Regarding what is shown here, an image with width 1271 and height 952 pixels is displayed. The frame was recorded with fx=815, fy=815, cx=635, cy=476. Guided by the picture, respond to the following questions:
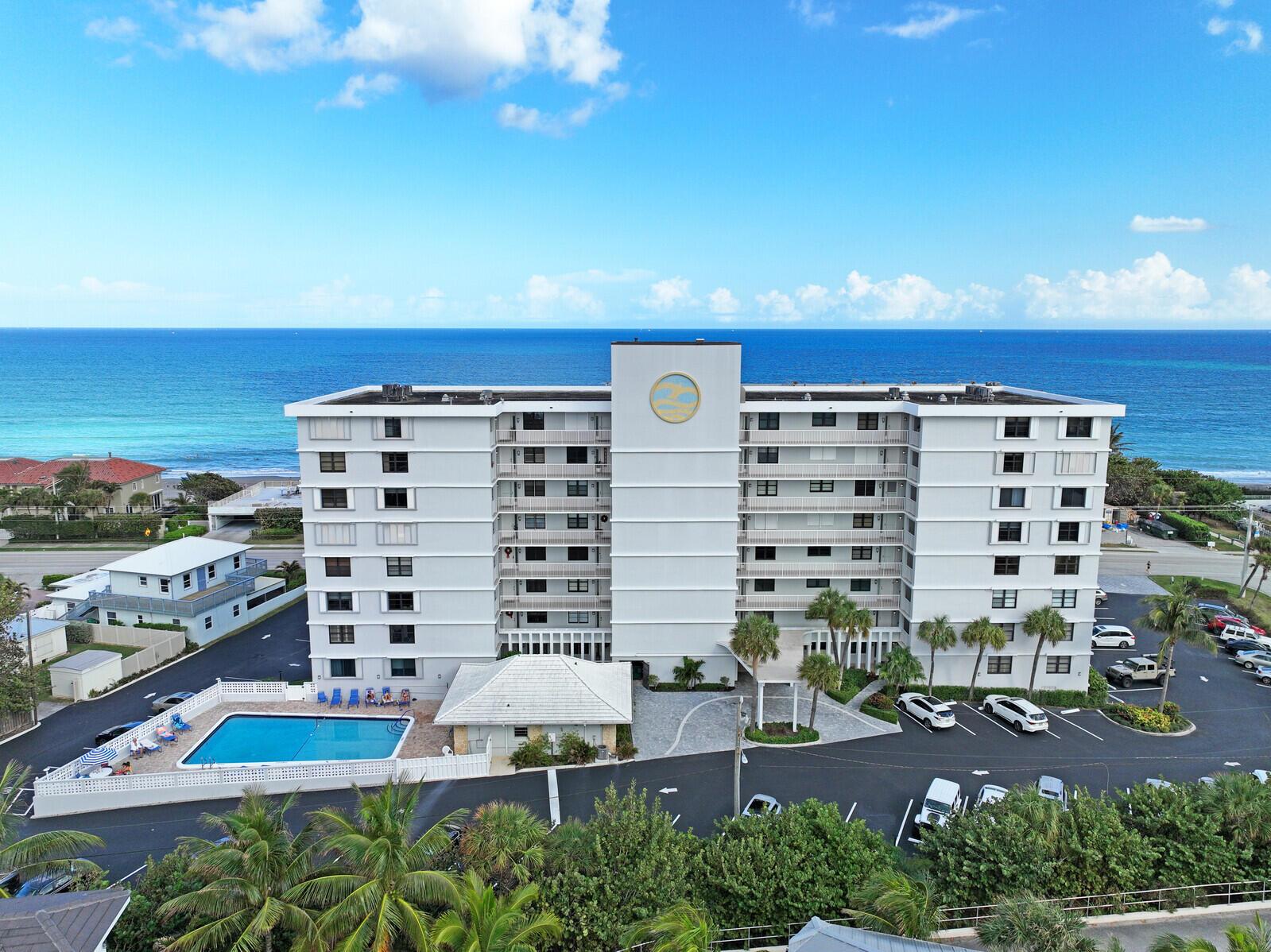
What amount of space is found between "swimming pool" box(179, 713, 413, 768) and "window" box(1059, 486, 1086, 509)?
3635cm

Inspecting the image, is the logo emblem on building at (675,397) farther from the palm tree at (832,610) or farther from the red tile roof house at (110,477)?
the red tile roof house at (110,477)

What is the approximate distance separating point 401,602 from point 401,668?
3785 mm

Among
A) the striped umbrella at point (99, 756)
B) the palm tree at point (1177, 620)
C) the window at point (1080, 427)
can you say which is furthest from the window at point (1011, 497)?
the striped umbrella at point (99, 756)

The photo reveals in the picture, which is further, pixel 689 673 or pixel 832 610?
pixel 689 673

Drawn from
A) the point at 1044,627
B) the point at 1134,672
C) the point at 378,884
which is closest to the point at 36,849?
the point at 378,884

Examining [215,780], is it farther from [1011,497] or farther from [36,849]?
[1011,497]

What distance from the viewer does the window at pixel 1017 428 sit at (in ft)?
143

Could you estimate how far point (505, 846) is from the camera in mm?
24547

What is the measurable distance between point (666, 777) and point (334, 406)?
81.2ft

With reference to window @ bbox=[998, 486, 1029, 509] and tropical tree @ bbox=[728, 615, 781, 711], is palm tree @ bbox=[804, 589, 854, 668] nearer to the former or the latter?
tropical tree @ bbox=[728, 615, 781, 711]

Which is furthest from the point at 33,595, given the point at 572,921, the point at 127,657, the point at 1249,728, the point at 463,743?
the point at 1249,728

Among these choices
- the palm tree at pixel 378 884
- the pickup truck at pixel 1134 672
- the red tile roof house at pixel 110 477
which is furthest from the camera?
the red tile roof house at pixel 110 477

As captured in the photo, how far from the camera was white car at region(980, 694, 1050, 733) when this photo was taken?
4066cm

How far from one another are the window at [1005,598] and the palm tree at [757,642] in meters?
13.0
